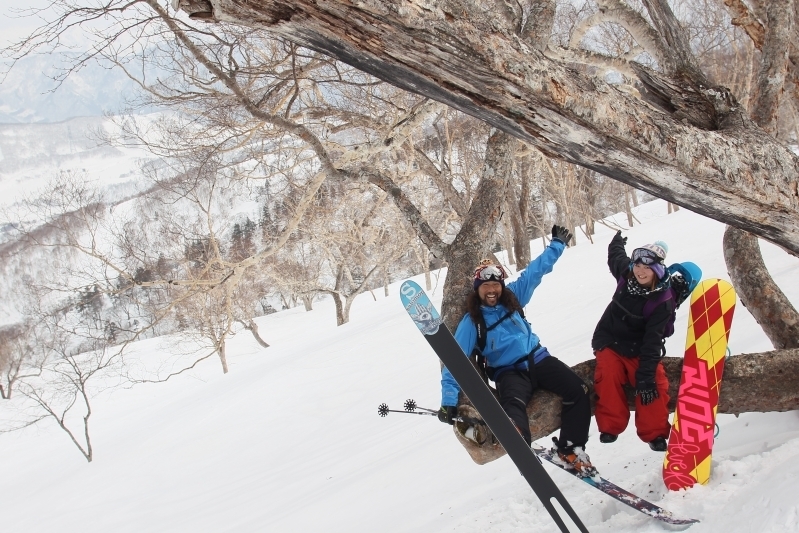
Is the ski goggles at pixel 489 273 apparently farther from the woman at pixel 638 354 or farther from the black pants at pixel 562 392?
the woman at pixel 638 354

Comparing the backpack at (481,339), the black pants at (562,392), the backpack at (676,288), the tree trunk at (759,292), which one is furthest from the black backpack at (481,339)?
the tree trunk at (759,292)

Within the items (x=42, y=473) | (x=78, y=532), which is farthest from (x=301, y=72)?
(x=42, y=473)

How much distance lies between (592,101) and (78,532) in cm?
969

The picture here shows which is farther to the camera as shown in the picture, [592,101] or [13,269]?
[13,269]

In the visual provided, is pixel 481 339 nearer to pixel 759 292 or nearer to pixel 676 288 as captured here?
pixel 676 288

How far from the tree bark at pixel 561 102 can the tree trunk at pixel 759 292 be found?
1.36 meters

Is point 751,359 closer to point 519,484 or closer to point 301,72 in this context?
point 519,484

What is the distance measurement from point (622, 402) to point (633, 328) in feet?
1.58

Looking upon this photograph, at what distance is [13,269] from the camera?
48.5 meters

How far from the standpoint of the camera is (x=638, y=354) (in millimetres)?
3160

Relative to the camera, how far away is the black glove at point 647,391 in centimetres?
294

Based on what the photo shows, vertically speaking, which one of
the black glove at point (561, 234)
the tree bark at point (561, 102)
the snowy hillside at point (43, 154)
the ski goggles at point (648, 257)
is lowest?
the ski goggles at point (648, 257)

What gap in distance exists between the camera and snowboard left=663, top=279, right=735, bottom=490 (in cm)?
294

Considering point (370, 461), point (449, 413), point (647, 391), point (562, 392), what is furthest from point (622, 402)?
point (370, 461)
